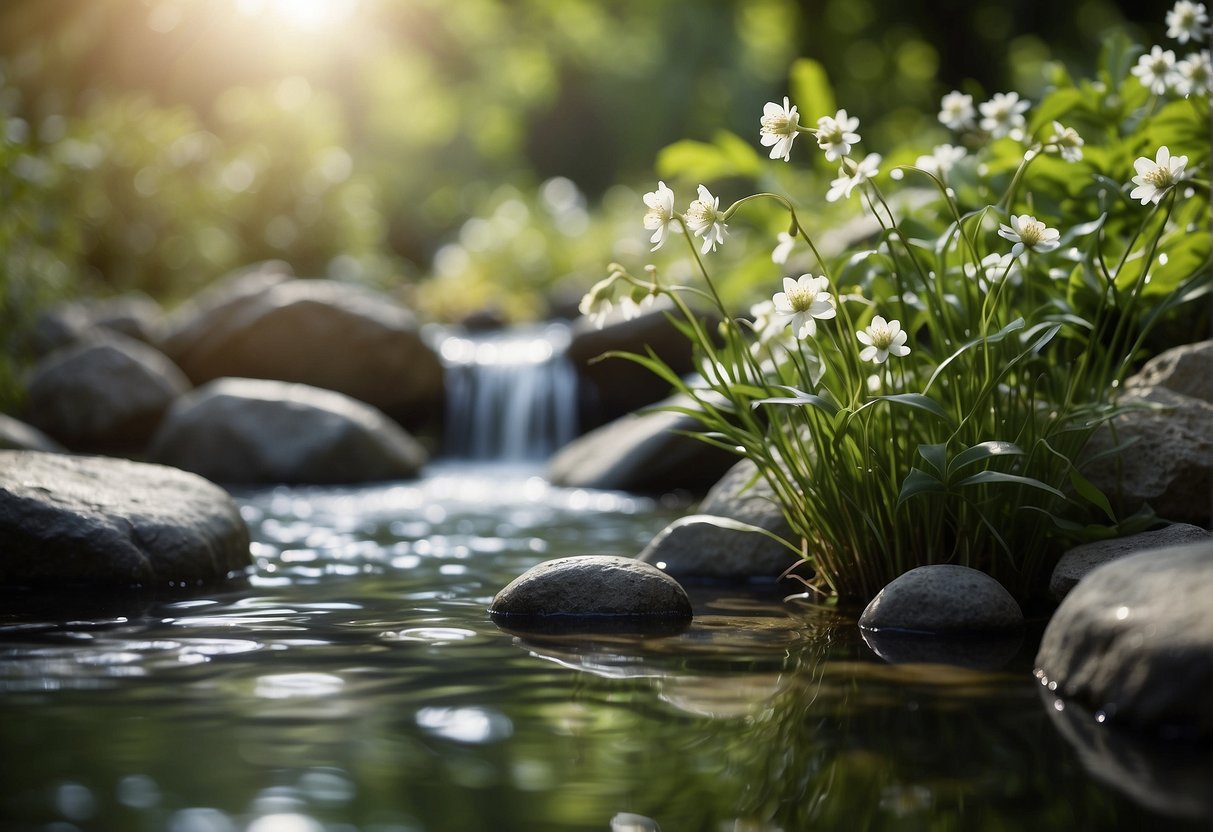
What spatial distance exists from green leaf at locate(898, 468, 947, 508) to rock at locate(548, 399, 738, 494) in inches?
175

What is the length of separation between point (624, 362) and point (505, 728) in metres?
8.90

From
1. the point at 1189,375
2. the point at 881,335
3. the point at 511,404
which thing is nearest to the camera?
the point at 881,335

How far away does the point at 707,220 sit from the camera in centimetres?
412

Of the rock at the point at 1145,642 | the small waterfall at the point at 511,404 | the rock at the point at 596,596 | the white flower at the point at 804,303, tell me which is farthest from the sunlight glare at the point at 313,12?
the rock at the point at 1145,642

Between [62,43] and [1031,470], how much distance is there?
16642mm

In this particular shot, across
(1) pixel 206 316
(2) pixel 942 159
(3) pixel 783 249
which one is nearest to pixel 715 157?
(2) pixel 942 159

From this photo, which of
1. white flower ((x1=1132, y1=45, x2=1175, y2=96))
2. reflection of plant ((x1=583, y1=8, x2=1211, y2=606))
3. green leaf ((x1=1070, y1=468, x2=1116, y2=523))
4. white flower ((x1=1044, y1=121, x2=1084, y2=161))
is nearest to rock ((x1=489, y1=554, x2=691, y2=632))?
reflection of plant ((x1=583, y1=8, x2=1211, y2=606))

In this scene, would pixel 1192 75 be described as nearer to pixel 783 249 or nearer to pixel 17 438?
pixel 783 249

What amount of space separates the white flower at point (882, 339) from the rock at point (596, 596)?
1136 millimetres

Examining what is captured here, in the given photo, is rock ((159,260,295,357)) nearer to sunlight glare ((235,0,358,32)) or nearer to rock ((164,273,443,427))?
rock ((164,273,443,427))

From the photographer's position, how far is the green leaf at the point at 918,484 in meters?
4.31

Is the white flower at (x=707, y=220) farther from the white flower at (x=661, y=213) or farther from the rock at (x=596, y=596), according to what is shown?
the rock at (x=596, y=596)

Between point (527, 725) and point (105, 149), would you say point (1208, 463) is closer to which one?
point (527, 725)

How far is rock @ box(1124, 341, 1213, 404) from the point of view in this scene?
5598mm
